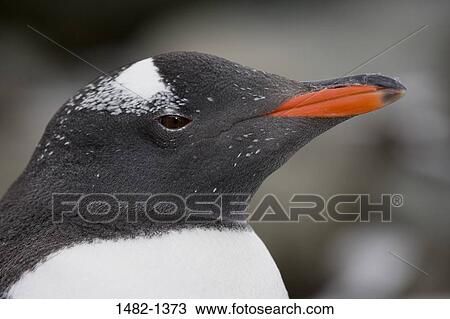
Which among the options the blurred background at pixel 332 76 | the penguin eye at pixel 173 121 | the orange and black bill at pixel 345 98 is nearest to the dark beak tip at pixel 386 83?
the orange and black bill at pixel 345 98

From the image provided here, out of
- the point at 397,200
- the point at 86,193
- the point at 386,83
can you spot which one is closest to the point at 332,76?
the point at 397,200

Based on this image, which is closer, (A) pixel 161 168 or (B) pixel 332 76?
(A) pixel 161 168

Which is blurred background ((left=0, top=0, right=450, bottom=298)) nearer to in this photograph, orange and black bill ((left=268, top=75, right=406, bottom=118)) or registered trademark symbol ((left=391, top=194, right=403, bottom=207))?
registered trademark symbol ((left=391, top=194, right=403, bottom=207))

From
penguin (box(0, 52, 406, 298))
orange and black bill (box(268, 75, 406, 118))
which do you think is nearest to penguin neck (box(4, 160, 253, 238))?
penguin (box(0, 52, 406, 298))

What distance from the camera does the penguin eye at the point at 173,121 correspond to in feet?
2.65

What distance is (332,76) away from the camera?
1688 millimetres

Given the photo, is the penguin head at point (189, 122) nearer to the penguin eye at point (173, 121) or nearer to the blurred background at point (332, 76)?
the penguin eye at point (173, 121)

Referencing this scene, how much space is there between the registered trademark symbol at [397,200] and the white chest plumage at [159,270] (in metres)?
0.90

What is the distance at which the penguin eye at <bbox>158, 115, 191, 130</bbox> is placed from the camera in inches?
31.8

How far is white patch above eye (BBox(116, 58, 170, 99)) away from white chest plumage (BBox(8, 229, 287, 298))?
0.51ft

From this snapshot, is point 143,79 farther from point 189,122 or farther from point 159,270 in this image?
point 159,270

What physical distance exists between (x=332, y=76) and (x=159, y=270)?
992 mm

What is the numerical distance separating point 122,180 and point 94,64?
73 cm

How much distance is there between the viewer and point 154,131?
0.81m
